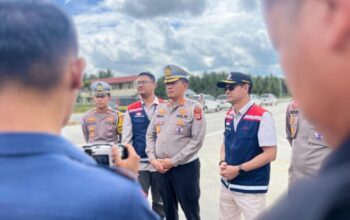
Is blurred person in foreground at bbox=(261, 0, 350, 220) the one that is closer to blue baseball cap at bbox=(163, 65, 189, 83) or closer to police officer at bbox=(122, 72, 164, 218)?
blue baseball cap at bbox=(163, 65, 189, 83)

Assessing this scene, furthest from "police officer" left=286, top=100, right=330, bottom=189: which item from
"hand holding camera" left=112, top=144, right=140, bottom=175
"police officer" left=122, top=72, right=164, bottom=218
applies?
"hand holding camera" left=112, top=144, right=140, bottom=175

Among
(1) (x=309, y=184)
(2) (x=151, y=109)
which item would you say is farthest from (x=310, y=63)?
(2) (x=151, y=109)

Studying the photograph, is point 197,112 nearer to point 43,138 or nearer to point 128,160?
point 128,160

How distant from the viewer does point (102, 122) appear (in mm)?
4785

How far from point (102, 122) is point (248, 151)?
2.13 m

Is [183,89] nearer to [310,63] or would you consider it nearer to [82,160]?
[82,160]

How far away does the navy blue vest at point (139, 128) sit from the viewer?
463 centimetres

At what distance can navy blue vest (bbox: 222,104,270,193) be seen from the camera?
11.0 feet

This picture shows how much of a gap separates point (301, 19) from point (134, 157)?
3.08 feet

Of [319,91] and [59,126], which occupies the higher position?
[319,91]

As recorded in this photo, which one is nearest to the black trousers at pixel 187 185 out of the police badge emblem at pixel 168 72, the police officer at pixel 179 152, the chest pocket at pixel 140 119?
the police officer at pixel 179 152

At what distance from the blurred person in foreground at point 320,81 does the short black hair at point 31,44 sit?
0.57 meters

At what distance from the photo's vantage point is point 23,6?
0.98 metres

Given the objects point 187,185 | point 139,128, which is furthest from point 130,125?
point 187,185
